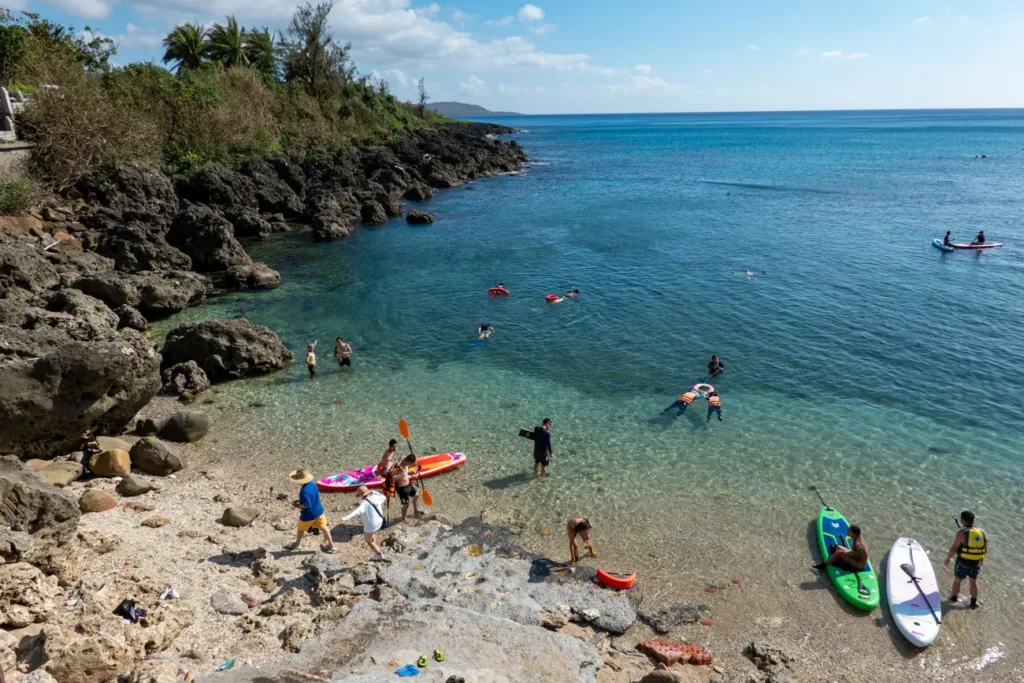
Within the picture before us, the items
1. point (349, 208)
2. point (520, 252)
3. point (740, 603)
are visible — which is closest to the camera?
point (740, 603)

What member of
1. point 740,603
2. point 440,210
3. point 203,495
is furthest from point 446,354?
A: point 440,210

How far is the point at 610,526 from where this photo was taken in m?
14.8

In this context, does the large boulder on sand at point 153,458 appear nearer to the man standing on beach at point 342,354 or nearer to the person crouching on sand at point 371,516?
the person crouching on sand at point 371,516

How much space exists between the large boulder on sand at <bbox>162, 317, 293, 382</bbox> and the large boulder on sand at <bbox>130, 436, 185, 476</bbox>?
6.02 m

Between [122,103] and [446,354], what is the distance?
36022 mm

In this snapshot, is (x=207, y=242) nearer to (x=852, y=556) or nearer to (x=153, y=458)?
(x=153, y=458)

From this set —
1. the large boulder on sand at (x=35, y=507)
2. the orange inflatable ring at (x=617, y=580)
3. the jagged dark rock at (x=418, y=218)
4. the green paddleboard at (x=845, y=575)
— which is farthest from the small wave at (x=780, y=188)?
the large boulder on sand at (x=35, y=507)

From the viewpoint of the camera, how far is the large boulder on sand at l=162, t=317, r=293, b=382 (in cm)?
2191

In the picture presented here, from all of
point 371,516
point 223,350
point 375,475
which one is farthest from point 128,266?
point 371,516

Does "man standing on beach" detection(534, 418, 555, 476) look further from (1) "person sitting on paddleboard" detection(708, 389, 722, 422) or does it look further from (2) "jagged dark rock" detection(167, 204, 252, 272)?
(2) "jagged dark rock" detection(167, 204, 252, 272)

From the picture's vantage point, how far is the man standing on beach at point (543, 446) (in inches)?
642

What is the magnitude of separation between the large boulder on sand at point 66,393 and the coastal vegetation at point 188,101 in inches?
1126

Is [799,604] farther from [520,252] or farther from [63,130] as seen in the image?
[63,130]

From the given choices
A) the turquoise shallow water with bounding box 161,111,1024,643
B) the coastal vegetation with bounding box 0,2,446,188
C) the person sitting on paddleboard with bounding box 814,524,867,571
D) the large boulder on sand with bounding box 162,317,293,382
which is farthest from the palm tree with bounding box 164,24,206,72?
the person sitting on paddleboard with bounding box 814,524,867,571
